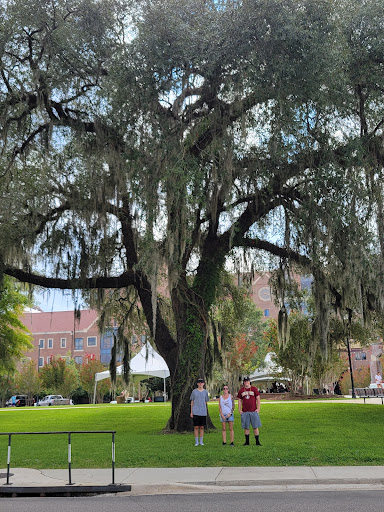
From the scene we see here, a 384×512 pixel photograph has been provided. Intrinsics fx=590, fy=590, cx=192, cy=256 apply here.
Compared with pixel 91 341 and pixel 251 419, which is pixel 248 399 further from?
pixel 91 341

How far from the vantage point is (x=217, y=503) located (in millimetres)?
7695

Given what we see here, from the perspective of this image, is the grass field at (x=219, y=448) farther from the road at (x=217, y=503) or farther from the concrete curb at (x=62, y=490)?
the road at (x=217, y=503)

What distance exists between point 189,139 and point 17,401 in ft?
185

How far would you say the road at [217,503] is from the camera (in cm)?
725

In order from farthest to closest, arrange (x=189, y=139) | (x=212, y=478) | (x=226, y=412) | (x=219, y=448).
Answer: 1. (x=189, y=139)
2. (x=226, y=412)
3. (x=219, y=448)
4. (x=212, y=478)

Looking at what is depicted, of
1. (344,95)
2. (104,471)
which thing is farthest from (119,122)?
(104,471)

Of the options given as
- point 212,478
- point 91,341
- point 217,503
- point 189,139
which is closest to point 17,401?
point 91,341

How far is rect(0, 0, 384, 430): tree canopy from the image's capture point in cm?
1440

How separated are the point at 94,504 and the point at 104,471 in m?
2.64

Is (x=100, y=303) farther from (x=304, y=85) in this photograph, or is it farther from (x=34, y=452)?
(x=304, y=85)

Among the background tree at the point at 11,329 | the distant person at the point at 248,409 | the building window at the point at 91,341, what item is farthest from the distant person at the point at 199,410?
the building window at the point at 91,341

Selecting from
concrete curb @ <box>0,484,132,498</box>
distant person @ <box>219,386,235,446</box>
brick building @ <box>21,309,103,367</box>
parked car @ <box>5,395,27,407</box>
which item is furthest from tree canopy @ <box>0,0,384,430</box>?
brick building @ <box>21,309,103,367</box>

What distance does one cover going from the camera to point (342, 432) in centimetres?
1552

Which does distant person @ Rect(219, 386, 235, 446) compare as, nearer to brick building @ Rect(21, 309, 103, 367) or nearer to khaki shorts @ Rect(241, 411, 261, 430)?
khaki shorts @ Rect(241, 411, 261, 430)
